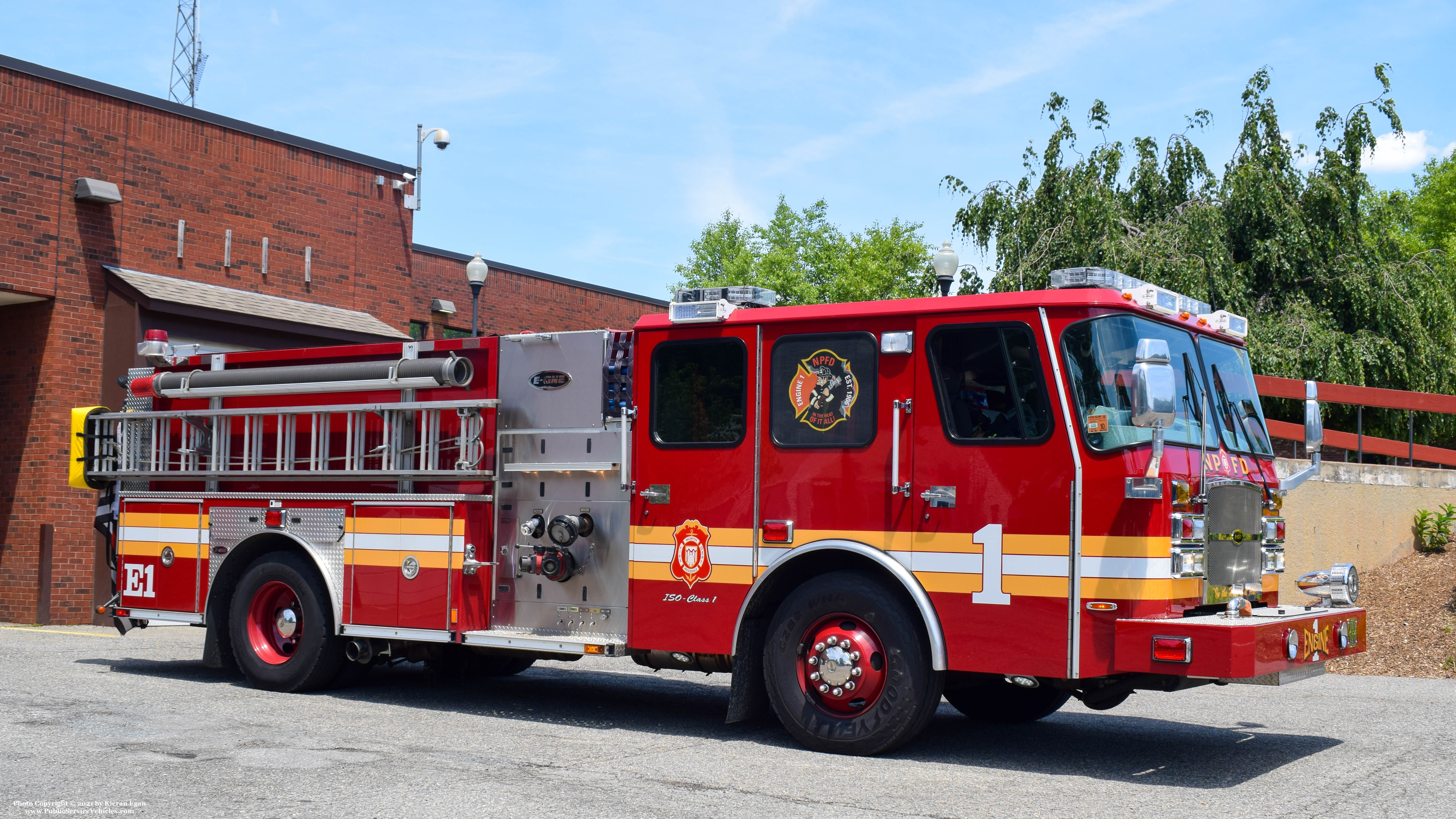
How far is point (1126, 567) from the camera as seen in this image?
265 inches

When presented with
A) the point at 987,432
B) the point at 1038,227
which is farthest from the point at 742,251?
the point at 987,432

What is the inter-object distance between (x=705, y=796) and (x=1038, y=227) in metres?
17.1

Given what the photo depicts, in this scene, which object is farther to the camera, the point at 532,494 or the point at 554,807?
the point at 532,494

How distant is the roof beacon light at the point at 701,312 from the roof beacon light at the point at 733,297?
0.11ft

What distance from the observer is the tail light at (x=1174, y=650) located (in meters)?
6.50

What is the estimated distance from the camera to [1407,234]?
4666 cm

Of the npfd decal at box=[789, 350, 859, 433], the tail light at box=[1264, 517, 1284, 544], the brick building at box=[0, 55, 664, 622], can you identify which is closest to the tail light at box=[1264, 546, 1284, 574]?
the tail light at box=[1264, 517, 1284, 544]

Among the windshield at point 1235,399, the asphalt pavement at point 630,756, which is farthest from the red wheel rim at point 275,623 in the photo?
the windshield at point 1235,399

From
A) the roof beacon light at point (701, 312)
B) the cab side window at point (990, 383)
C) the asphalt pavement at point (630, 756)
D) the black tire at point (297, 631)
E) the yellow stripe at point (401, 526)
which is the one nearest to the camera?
the asphalt pavement at point (630, 756)

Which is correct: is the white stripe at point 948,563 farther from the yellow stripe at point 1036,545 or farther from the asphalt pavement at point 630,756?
the asphalt pavement at point 630,756

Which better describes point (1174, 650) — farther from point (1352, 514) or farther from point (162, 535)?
point (1352, 514)

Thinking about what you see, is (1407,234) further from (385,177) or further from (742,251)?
(385,177)

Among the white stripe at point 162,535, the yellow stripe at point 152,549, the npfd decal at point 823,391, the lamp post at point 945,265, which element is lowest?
the yellow stripe at point 152,549

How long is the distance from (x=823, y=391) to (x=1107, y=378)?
5.33 feet
